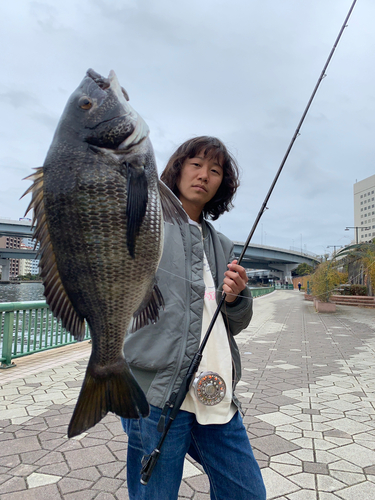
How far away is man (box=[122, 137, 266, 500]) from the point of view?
1.55m

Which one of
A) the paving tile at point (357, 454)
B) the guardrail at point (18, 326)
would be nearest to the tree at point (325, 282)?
the guardrail at point (18, 326)

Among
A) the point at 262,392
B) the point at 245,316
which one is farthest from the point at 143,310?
the point at 262,392

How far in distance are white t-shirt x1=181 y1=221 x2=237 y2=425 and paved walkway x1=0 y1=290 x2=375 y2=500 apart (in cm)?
162

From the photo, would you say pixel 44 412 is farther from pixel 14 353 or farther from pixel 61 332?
pixel 61 332

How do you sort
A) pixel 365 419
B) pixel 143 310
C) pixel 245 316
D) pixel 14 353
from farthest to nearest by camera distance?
pixel 14 353
pixel 365 419
pixel 245 316
pixel 143 310

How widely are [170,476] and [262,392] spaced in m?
4.26

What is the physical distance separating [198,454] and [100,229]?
1276 mm

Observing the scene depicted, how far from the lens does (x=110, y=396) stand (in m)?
1.15

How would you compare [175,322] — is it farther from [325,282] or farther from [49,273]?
[325,282]

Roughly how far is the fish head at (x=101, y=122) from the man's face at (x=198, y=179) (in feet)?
2.14

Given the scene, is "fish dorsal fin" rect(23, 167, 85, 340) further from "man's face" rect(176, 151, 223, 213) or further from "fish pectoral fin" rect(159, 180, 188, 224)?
"man's face" rect(176, 151, 223, 213)

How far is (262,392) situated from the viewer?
543cm

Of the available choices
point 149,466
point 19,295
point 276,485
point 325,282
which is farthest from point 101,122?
point 19,295

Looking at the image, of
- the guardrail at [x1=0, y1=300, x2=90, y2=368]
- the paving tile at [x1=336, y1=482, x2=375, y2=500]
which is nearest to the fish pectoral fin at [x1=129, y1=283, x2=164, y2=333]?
the paving tile at [x1=336, y1=482, x2=375, y2=500]
